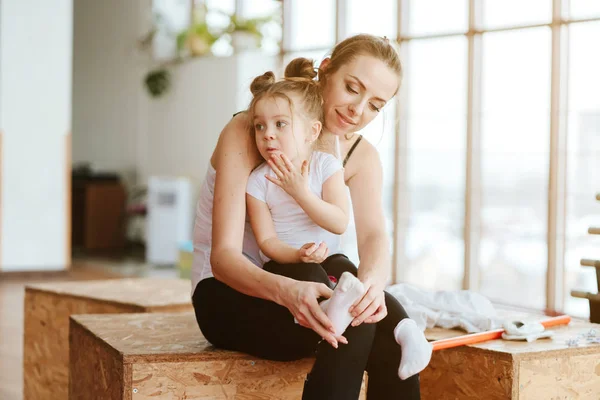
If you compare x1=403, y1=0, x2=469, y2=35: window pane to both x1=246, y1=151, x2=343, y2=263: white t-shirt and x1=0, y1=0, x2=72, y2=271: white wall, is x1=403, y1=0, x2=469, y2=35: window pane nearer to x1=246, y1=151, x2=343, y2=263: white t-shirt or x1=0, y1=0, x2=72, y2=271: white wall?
x1=0, y1=0, x2=72, y2=271: white wall

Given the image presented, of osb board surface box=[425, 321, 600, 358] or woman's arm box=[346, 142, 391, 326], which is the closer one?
woman's arm box=[346, 142, 391, 326]

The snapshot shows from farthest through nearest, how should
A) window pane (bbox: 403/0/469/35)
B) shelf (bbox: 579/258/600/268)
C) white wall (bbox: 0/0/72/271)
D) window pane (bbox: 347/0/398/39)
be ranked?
white wall (bbox: 0/0/72/271)
window pane (bbox: 347/0/398/39)
window pane (bbox: 403/0/469/35)
shelf (bbox: 579/258/600/268)

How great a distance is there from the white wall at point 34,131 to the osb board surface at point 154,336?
474 cm

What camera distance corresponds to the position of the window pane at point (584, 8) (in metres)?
5.14

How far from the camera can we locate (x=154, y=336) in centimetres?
211

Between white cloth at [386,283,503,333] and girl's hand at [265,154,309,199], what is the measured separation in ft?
2.06

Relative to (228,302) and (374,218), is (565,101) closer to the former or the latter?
(374,218)

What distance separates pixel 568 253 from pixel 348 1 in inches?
113

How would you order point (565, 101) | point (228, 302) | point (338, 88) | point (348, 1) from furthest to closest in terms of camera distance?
point (348, 1), point (565, 101), point (338, 88), point (228, 302)

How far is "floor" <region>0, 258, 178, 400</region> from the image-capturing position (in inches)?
133

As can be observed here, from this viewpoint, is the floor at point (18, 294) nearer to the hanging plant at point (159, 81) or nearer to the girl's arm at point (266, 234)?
the girl's arm at point (266, 234)

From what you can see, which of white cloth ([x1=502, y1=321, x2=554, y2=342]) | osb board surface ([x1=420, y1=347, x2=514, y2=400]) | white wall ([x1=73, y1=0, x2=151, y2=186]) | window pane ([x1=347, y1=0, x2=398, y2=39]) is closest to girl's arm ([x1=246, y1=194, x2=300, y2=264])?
osb board surface ([x1=420, y1=347, x2=514, y2=400])

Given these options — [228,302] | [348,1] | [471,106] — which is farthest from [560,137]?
[228,302]

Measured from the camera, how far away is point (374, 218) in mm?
2090
